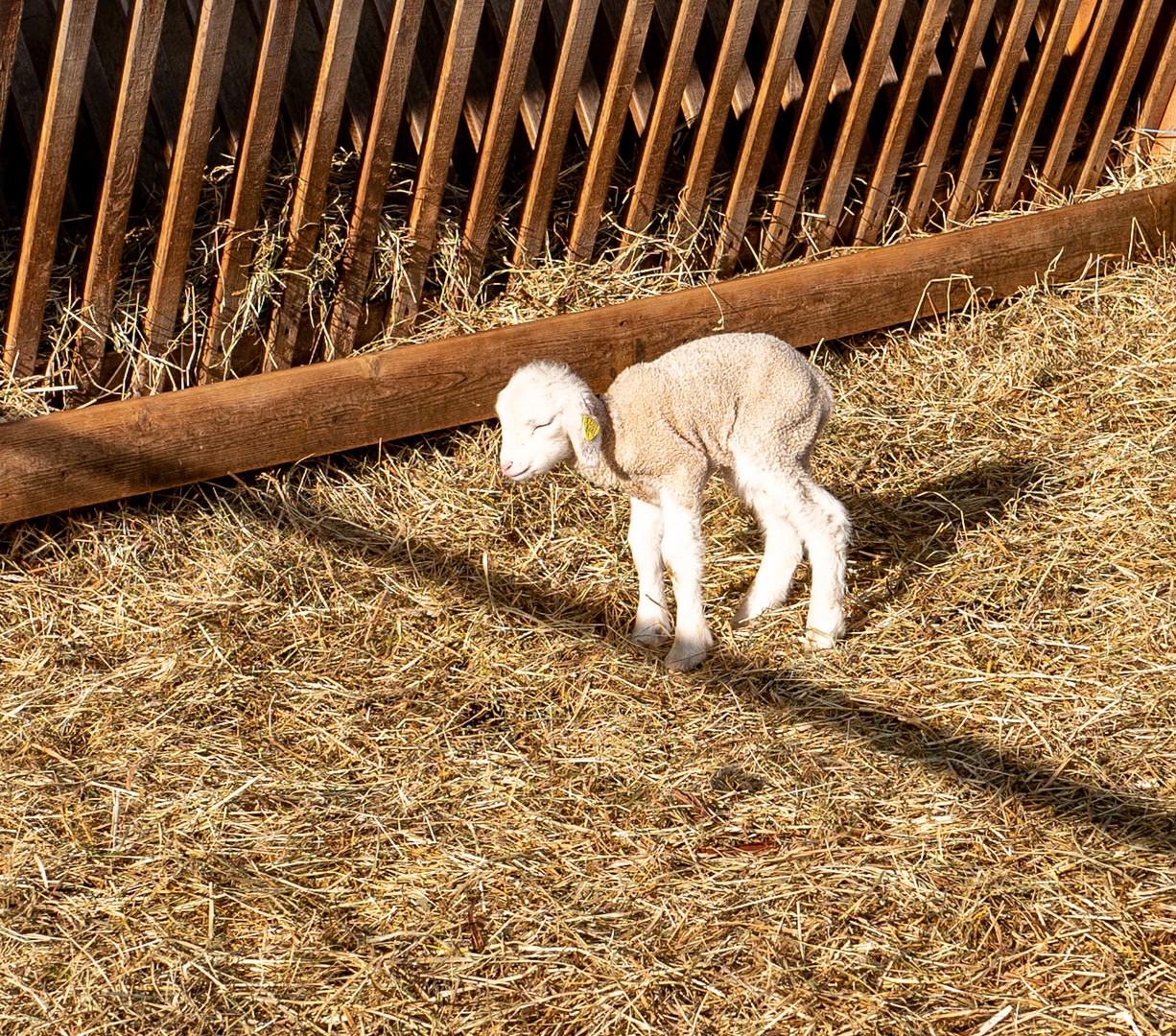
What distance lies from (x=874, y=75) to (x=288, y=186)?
7.16 feet

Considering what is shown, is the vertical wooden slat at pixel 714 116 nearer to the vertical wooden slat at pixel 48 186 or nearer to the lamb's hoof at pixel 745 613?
the lamb's hoof at pixel 745 613

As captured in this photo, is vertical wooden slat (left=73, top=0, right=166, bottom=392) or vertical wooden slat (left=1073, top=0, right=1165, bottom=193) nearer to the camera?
vertical wooden slat (left=73, top=0, right=166, bottom=392)

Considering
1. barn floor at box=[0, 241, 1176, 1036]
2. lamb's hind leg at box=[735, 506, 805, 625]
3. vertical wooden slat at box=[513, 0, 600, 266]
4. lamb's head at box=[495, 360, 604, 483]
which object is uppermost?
vertical wooden slat at box=[513, 0, 600, 266]

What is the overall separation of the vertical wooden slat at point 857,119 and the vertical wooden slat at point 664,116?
69cm

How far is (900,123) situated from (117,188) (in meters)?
2.89

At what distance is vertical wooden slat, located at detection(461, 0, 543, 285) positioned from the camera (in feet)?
14.5

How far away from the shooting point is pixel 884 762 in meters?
3.37

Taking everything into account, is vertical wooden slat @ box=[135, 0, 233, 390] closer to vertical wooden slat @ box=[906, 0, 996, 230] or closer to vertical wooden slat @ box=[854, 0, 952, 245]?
vertical wooden slat @ box=[854, 0, 952, 245]

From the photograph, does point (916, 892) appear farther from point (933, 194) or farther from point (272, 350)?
point (933, 194)

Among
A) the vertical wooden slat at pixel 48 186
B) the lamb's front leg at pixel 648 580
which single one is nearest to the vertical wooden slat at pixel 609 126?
the lamb's front leg at pixel 648 580

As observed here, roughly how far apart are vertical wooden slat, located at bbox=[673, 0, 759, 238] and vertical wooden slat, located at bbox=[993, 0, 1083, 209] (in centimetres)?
123

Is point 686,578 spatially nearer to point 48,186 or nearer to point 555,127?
point 555,127

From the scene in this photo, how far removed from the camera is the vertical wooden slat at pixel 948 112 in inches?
205

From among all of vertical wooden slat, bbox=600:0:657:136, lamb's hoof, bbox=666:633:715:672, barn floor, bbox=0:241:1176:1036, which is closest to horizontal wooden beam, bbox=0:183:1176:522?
barn floor, bbox=0:241:1176:1036
